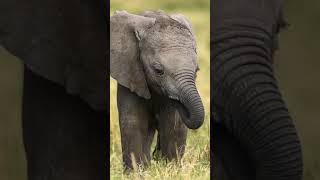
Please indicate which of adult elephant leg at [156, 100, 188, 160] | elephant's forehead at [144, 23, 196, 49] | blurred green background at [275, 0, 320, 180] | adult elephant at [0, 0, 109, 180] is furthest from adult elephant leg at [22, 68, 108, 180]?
blurred green background at [275, 0, 320, 180]

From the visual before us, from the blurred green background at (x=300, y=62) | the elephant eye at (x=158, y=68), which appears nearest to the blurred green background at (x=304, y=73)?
the blurred green background at (x=300, y=62)

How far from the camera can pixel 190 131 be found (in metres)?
3.29

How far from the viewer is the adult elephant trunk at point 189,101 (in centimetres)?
326

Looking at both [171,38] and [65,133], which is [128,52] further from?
[65,133]

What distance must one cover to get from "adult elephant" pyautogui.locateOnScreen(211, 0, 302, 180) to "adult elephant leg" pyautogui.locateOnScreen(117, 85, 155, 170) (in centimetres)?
22

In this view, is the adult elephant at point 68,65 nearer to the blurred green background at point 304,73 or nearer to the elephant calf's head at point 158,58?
the elephant calf's head at point 158,58

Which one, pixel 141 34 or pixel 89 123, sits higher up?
pixel 141 34

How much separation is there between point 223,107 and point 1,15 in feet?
2.50

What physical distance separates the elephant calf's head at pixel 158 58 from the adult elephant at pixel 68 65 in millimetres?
55

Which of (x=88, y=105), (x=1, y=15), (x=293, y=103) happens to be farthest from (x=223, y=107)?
(x=1, y=15)

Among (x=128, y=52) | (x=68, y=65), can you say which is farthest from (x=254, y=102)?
(x=68, y=65)

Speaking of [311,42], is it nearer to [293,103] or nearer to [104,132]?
[293,103]

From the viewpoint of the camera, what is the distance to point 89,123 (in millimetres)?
3523

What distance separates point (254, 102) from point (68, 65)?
61 cm
